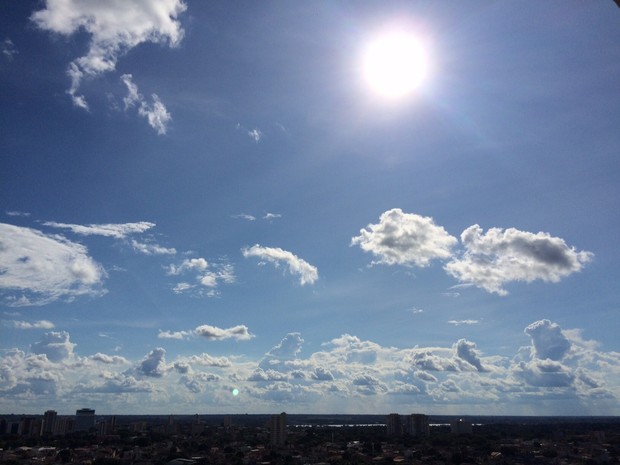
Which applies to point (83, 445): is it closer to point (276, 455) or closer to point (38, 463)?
point (38, 463)

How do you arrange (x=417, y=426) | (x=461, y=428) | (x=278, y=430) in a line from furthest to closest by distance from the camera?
(x=461, y=428) → (x=417, y=426) → (x=278, y=430)

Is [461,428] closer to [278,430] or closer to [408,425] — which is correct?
[408,425]

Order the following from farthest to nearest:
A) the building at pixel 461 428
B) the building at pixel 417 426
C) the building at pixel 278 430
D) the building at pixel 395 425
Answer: the building at pixel 461 428 < the building at pixel 395 425 < the building at pixel 417 426 < the building at pixel 278 430

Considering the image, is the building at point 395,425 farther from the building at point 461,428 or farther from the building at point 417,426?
the building at point 461,428

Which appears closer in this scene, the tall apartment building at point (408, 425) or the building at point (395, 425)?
the tall apartment building at point (408, 425)

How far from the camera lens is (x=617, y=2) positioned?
35.0 feet

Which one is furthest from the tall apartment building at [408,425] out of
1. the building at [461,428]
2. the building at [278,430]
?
the building at [278,430]

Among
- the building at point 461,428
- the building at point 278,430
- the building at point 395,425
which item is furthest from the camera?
the building at point 461,428

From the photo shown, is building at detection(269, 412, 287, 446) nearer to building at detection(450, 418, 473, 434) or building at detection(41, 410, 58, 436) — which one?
building at detection(450, 418, 473, 434)

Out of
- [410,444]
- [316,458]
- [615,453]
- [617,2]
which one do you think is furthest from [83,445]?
[617,2]

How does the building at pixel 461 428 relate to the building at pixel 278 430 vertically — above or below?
below

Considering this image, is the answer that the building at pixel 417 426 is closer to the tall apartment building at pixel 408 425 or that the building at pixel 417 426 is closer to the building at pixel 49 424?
the tall apartment building at pixel 408 425

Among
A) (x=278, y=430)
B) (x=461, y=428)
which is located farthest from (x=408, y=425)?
(x=278, y=430)

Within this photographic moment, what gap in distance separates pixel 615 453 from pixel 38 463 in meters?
111
